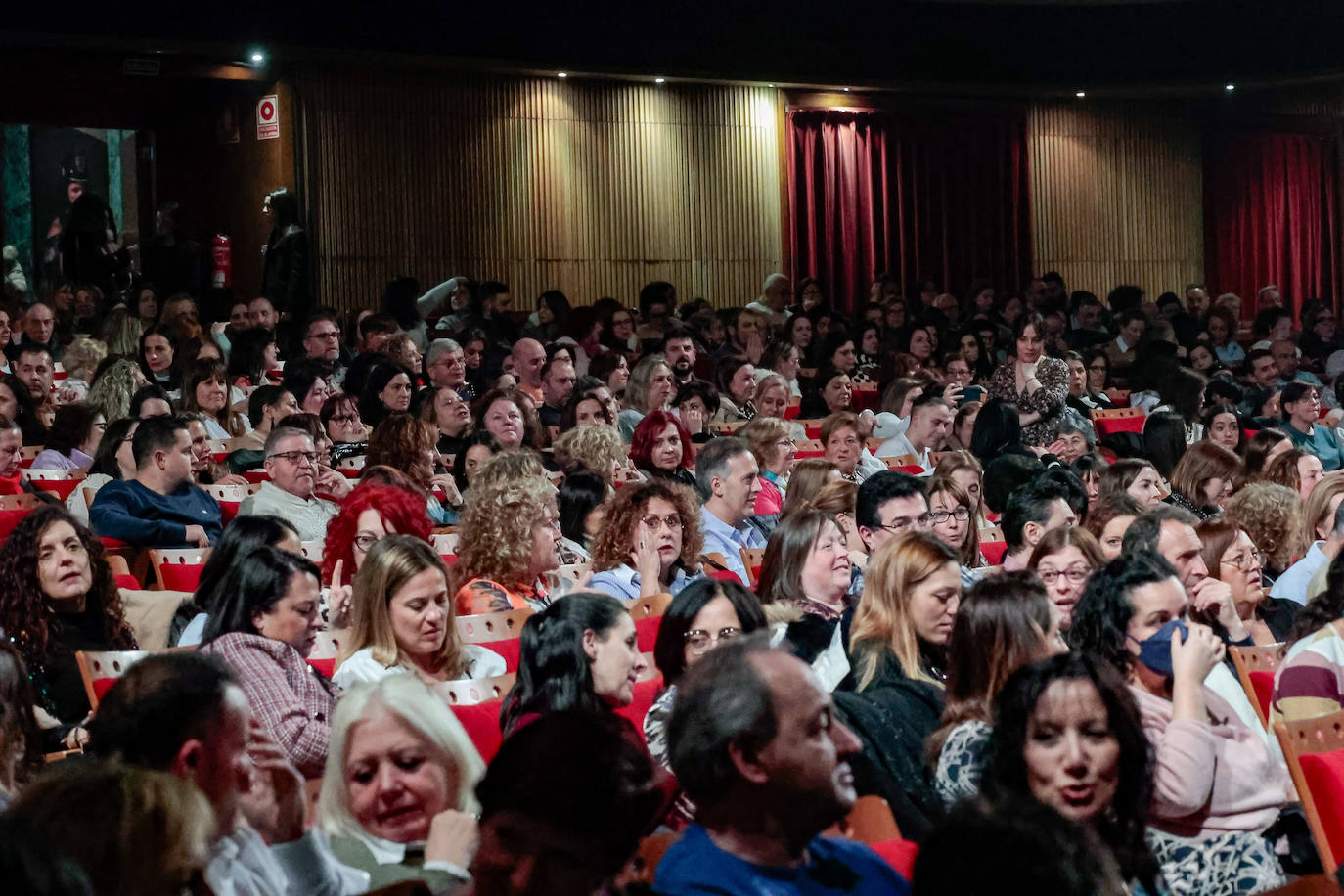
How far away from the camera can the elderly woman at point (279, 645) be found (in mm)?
3311

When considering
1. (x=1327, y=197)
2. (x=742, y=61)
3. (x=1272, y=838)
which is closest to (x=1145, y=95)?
(x=1327, y=197)

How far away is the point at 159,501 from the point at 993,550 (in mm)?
2890

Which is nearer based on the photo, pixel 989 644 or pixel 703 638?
pixel 989 644

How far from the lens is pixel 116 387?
7.54 m

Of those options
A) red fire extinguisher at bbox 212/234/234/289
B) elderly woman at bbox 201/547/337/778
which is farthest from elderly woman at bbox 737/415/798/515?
red fire extinguisher at bbox 212/234/234/289

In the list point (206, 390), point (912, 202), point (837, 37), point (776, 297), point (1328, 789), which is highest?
point (837, 37)

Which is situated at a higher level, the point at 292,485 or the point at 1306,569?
the point at 292,485

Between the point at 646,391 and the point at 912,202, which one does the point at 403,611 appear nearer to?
the point at 646,391

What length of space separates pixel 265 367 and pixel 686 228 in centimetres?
507

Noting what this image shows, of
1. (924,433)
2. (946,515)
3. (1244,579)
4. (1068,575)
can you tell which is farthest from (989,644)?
(924,433)

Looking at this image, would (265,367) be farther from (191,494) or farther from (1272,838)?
(1272,838)

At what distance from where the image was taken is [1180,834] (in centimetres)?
289

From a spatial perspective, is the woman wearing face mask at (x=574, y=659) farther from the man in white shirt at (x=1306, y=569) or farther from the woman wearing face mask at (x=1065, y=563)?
the man in white shirt at (x=1306, y=569)

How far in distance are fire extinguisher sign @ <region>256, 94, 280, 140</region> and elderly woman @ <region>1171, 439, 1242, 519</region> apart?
24.9 ft
